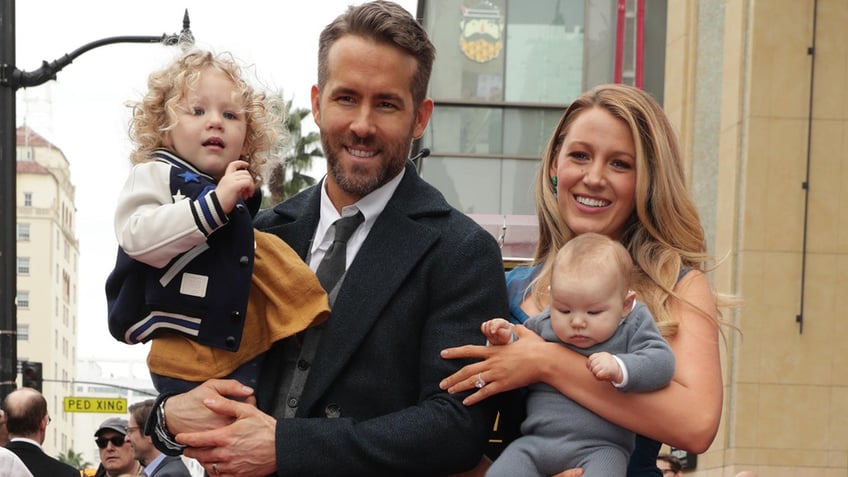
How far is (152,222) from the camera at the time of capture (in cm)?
472

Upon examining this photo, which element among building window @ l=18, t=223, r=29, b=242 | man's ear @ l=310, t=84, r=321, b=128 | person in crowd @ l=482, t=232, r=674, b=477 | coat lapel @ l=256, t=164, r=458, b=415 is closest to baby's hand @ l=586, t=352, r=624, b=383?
person in crowd @ l=482, t=232, r=674, b=477

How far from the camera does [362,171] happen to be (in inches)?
193

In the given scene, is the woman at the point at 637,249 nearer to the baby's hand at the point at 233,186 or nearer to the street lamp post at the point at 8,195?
the baby's hand at the point at 233,186

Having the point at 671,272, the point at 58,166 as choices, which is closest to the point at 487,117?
the point at 671,272

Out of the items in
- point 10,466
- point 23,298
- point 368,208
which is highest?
point 368,208

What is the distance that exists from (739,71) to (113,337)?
19476mm

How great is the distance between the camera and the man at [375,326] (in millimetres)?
4602

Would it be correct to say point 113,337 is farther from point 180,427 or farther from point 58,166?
point 58,166

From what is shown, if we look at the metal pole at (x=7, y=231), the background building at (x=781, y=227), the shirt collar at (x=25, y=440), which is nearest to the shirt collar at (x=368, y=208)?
the shirt collar at (x=25, y=440)

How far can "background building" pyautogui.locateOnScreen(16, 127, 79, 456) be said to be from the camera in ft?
551

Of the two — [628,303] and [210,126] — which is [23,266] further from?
[628,303]

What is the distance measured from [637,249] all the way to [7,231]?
42.0 feet

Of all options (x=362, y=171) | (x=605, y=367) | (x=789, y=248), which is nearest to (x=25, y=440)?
(x=362, y=171)

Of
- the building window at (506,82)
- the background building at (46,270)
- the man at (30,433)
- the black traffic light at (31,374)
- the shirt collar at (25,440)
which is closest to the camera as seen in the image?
the man at (30,433)
